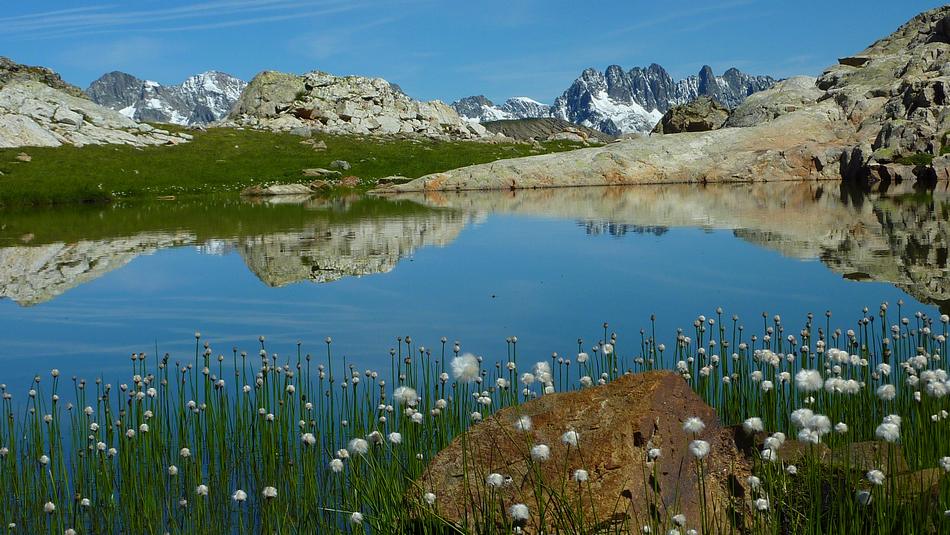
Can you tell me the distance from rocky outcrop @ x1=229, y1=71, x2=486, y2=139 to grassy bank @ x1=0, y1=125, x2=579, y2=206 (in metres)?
14.5

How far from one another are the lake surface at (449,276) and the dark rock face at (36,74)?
106 metres

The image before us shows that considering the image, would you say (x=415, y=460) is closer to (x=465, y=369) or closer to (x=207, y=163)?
(x=465, y=369)

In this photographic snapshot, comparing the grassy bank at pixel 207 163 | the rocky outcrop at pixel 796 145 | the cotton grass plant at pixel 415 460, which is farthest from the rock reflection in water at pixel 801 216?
the grassy bank at pixel 207 163

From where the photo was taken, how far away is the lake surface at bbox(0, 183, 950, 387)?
15148 mm

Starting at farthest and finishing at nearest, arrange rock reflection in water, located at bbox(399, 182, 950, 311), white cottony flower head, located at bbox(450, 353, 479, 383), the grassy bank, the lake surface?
the grassy bank
rock reflection in water, located at bbox(399, 182, 950, 311)
the lake surface
white cottony flower head, located at bbox(450, 353, 479, 383)

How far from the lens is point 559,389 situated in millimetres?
10938

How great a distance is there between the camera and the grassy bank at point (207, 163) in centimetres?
7006

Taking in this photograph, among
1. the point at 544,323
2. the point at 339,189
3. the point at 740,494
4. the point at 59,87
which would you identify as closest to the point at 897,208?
the point at 544,323

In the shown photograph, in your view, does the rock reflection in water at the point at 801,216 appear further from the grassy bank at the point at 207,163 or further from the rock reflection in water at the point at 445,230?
the grassy bank at the point at 207,163

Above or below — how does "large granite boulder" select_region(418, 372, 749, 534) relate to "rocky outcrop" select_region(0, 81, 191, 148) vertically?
below

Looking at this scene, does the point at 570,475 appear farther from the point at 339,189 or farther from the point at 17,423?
the point at 339,189

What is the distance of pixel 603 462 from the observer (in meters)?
6.45

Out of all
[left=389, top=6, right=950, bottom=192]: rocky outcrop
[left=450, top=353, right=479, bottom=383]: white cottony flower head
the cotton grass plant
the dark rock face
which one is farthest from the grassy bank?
[left=450, top=353, right=479, bottom=383]: white cottony flower head

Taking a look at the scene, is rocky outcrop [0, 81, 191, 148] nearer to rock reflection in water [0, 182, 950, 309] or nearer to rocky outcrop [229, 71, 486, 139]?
rocky outcrop [229, 71, 486, 139]
